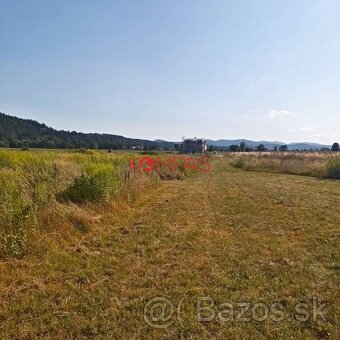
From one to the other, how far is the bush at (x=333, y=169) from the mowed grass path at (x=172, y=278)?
18107 millimetres

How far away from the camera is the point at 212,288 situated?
382 cm

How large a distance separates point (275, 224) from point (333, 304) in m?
4.08

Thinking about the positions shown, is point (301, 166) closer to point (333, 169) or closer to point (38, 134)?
point (333, 169)

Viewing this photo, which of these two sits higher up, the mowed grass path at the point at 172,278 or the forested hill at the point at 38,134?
the forested hill at the point at 38,134

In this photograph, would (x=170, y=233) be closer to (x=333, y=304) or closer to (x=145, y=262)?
(x=145, y=262)

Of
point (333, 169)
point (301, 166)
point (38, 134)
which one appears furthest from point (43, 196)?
point (38, 134)

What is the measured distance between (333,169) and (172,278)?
77.6 feet

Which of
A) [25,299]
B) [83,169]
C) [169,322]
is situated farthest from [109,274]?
[83,169]

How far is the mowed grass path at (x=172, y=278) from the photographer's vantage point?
2.99m

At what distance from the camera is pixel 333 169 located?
77.0 ft

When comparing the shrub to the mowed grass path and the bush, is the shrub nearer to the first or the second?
the mowed grass path

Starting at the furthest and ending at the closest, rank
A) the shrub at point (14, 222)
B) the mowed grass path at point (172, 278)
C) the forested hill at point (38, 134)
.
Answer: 1. the forested hill at point (38, 134)
2. the shrub at point (14, 222)
3. the mowed grass path at point (172, 278)

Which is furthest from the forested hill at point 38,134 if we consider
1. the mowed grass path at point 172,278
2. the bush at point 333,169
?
the mowed grass path at point 172,278

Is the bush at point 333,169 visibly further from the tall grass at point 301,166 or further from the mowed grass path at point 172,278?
the mowed grass path at point 172,278
